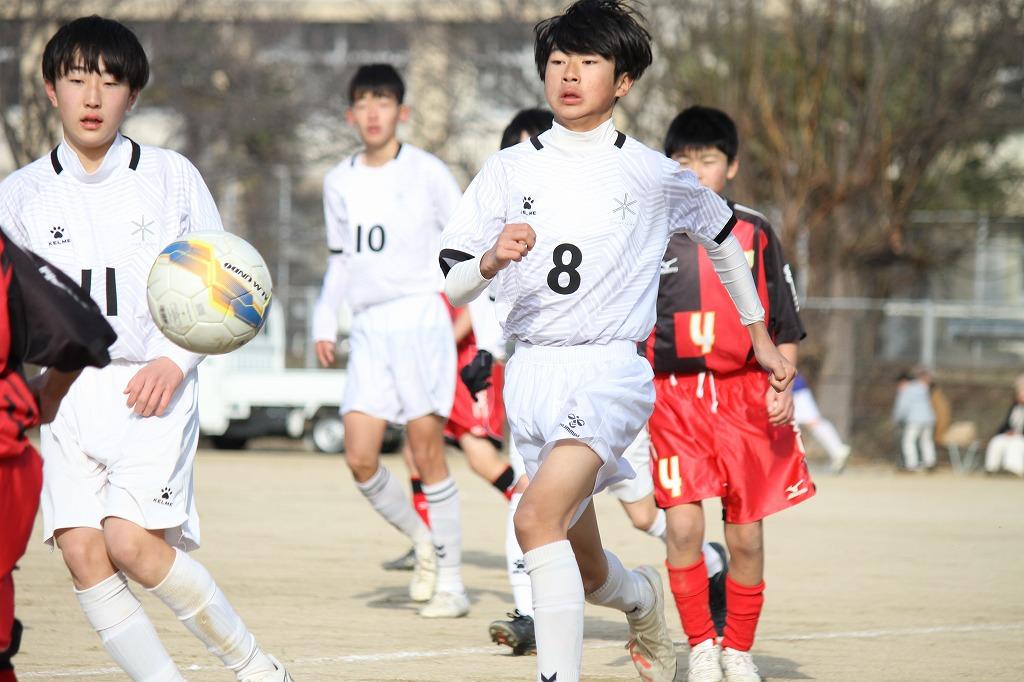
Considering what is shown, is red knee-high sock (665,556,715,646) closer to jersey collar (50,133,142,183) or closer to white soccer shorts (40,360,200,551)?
white soccer shorts (40,360,200,551)

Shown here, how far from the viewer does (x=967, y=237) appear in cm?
2394

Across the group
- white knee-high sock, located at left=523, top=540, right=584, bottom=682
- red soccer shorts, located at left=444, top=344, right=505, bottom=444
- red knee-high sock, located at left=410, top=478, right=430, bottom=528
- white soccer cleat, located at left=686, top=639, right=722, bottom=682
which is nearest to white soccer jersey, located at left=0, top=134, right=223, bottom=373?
white knee-high sock, located at left=523, top=540, right=584, bottom=682

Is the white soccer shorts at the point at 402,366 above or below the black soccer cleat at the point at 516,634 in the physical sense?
above

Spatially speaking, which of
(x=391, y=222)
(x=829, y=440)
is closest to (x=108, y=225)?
(x=391, y=222)

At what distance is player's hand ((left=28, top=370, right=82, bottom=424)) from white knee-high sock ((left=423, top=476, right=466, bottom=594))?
3744 mm

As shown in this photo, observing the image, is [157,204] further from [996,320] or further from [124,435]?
[996,320]

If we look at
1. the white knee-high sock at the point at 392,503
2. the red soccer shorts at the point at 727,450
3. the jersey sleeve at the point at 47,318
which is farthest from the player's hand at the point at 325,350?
the jersey sleeve at the point at 47,318

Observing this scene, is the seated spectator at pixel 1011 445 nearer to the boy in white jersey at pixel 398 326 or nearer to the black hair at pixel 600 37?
the boy in white jersey at pixel 398 326

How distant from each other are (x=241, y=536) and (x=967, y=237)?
54.7 feet

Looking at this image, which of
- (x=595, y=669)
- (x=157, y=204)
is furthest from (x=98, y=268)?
(x=595, y=669)

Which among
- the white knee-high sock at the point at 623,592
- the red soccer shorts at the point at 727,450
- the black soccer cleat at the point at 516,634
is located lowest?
the black soccer cleat at the point at 516,634

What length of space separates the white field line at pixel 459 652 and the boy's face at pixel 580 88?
2446mm

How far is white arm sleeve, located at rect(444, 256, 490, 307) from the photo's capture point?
4480mm

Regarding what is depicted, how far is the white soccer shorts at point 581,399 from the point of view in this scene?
446cm
